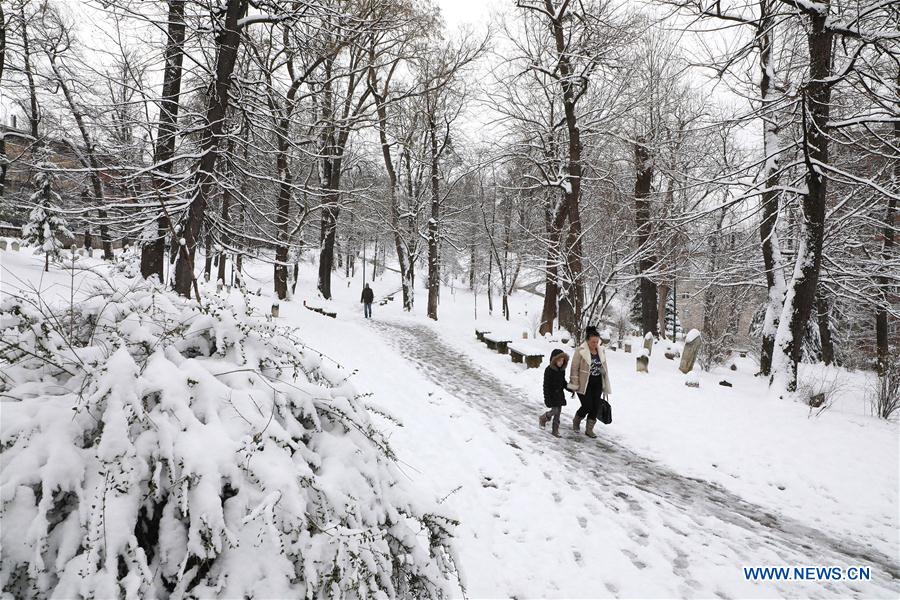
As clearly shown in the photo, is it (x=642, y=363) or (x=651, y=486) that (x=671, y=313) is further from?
(x=651, y=486)

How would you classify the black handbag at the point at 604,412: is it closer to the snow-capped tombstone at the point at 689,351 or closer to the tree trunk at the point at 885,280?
the snow-capped tombstone at the point at 689,351

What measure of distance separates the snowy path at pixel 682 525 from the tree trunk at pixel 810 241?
15.8ft

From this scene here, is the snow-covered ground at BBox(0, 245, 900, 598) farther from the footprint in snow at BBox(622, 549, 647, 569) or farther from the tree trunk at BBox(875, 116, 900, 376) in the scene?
the tree trunk at BBox(875, 116, 900, 376)

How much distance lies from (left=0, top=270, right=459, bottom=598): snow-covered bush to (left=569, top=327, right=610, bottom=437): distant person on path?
480cm

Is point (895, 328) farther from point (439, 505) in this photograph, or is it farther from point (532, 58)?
point (439, 505)

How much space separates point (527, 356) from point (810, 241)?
6.39 meters

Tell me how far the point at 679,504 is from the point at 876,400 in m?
6.72

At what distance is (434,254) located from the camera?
2141cm

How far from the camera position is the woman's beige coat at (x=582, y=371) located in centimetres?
639

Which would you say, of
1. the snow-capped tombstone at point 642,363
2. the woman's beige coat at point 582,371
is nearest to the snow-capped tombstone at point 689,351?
the snow-capped tombstone at point 642,363

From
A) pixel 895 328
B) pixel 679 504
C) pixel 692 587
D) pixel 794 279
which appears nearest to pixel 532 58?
pixel 794 279

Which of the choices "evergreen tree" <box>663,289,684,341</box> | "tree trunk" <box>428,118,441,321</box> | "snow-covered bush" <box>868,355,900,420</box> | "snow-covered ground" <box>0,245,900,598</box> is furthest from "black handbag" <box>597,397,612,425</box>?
"evergreen tree" <box>663,289,684,341</box>

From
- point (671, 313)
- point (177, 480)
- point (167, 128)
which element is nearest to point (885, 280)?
point (177, 480)

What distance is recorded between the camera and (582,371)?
6.42 m
